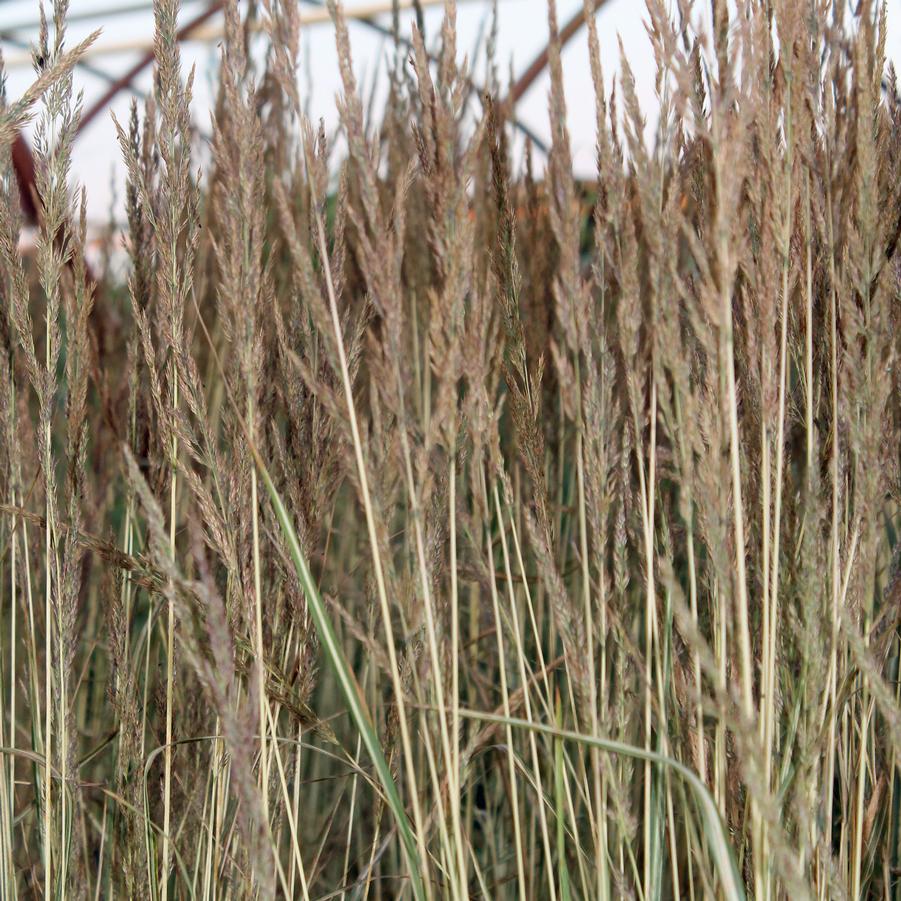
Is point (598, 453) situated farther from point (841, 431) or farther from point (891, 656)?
point (891, 656)

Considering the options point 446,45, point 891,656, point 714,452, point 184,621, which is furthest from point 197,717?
point 891,656

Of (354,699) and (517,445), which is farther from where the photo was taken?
(517,445)

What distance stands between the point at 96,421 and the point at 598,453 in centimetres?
124

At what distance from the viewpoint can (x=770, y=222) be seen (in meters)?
0.92

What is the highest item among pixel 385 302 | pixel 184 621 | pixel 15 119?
pixel 15 119

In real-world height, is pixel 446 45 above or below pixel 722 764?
above

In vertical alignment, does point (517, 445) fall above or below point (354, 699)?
above

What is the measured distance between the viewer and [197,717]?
1.19 meters

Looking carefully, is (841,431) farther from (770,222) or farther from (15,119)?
(15,119)

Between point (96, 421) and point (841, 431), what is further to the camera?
point (96, 421)

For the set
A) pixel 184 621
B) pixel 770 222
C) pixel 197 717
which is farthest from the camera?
pixel 197 717

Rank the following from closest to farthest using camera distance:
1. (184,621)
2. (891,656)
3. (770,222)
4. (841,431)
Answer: (184,621) < (770,222) < (841,431) < (891,656)

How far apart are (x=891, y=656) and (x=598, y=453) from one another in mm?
A: 742

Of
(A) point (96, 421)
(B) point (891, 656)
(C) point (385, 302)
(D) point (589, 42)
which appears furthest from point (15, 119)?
(B) point (891, 656)
